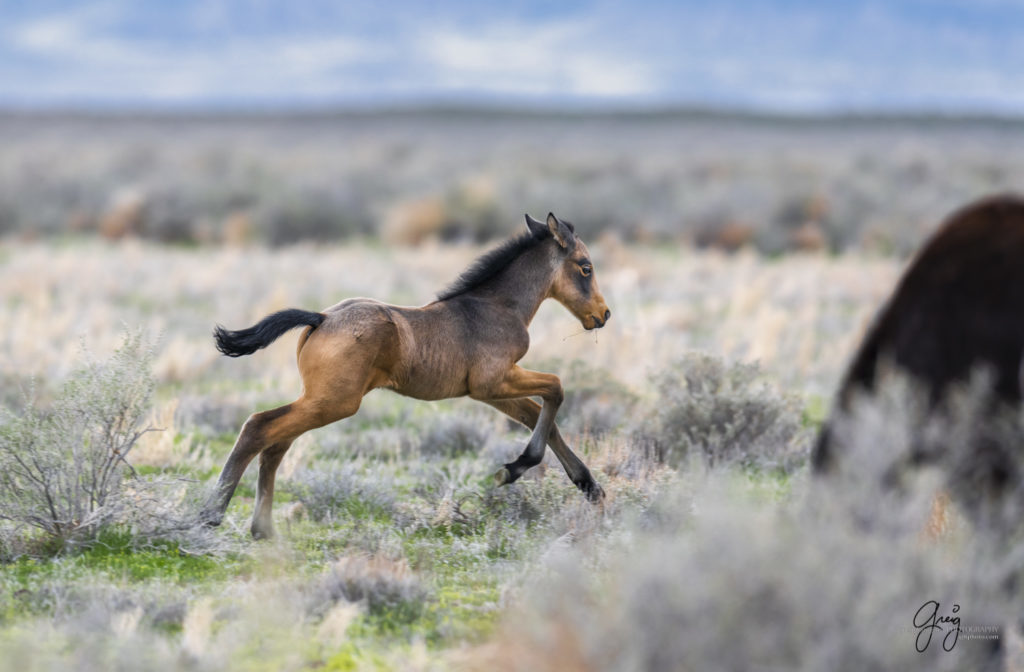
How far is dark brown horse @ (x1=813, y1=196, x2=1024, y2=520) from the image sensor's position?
13.4 feet

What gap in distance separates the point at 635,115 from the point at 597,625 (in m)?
117

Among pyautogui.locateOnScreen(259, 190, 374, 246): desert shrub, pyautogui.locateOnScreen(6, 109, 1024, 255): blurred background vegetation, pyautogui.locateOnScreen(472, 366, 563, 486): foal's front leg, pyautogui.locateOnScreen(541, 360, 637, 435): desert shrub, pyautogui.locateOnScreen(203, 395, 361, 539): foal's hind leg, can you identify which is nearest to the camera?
pyautogui.locateOnScreen(203, 395, 361, 539): foal's hind leg

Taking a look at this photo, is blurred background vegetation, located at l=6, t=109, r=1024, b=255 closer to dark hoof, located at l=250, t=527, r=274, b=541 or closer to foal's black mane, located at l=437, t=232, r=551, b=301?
foal's black mane, located at l=437, t=232, r=551, b=301

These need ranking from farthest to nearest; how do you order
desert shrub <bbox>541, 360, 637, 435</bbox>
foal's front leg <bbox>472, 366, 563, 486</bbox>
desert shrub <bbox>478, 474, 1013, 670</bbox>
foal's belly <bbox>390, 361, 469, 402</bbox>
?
desert shrub <bbox>541, 360, 637, 435</bbox> → foal's front leg <bbox>472, 366, 563, 486</bbox> → foal's belly <bbox>390, 361, 469, 402</bbox> → desert shrub <bbox>478, 474, 1013, 670</bbox>

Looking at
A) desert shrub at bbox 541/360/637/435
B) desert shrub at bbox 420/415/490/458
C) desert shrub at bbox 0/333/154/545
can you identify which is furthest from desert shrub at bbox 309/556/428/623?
desert shrub at bbox 541/360/637/435

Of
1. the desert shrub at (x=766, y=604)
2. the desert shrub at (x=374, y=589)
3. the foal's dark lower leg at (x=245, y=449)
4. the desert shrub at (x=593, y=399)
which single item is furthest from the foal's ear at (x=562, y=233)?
the desert shrub at (x=766, y=604)

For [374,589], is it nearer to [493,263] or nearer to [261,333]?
[261,333]

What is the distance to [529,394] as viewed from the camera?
20.5 feet

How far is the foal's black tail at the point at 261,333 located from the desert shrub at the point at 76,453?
686 millimetres

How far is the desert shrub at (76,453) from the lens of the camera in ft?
18.9

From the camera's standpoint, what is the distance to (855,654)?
3.21 metres

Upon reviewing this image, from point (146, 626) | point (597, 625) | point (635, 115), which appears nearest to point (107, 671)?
point (146, 626)

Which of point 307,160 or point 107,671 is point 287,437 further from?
point 307,160

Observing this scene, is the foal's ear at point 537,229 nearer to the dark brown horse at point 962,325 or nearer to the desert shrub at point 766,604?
the dark brown horse at point 962,325
